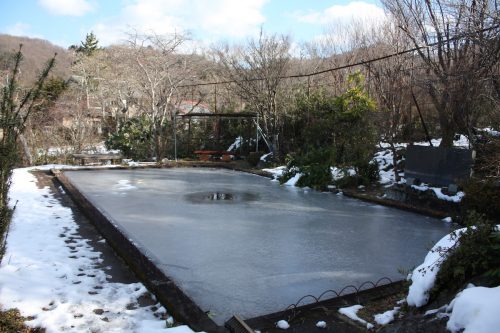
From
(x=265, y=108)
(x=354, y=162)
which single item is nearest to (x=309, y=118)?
(x=265, y=108)

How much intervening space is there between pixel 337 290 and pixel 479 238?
1481mm

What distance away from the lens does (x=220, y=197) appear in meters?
9.13

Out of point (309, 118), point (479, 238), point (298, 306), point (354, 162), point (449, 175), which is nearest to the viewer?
point (479, 238)

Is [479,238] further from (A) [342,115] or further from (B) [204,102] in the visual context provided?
(B) [204,102]

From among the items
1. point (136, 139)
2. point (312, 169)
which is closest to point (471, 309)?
point (312, 169)

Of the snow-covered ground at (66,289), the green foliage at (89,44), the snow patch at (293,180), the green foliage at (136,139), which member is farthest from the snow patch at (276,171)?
the green foliage at (89,44)

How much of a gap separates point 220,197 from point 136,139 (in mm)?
10354

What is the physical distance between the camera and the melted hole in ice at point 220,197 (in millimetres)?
8722

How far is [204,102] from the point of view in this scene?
24797mm

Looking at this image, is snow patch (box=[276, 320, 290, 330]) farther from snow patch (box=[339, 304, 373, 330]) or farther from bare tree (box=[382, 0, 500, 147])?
bare tree (box=[382, 0, 500, 147])

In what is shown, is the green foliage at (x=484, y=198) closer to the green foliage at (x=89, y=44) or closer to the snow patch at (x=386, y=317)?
the snow patch at (x=386, y=317)

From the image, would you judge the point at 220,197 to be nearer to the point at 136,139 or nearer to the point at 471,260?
the point at 471,260

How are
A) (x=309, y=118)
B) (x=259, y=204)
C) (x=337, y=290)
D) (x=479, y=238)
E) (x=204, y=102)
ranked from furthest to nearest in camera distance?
(x=204, y=102) → (x=309, y=118) → (x=259, y=204) → (x=337, y=290) → (x=479, y=238)

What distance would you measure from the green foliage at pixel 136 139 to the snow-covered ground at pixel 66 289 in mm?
11830
